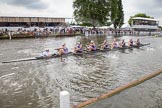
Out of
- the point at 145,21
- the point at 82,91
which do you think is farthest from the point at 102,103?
the point at 145,21

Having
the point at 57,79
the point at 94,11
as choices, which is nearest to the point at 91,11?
the point at 94,11

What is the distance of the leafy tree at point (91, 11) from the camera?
70.7 m

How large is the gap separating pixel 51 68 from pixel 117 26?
7171cm

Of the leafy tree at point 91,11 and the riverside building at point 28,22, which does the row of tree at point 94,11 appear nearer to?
the leafy tree at point 91,11

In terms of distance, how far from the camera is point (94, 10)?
71.6 metres

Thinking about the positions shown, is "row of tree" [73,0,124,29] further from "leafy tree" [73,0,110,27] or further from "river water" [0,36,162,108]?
"river water" [0,36,162,108]

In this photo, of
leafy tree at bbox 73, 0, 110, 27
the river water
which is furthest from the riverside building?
the river water

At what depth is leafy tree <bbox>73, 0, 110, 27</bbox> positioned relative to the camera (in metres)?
70.7

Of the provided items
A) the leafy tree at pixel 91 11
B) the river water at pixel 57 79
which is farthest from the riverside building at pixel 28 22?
the river water at pixel 57 79

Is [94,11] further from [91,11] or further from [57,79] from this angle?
[57,79]

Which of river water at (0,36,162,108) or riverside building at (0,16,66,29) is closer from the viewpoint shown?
river water at (0,36,162,108)

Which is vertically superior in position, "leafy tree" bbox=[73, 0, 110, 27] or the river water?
"leafy tree" bbox=[73, 0, 110, 27]

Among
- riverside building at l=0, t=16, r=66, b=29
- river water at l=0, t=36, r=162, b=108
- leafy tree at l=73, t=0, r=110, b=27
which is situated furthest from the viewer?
leafy tree at l=73, t=0, r=110, b=27

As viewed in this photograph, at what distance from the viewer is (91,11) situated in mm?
71062
